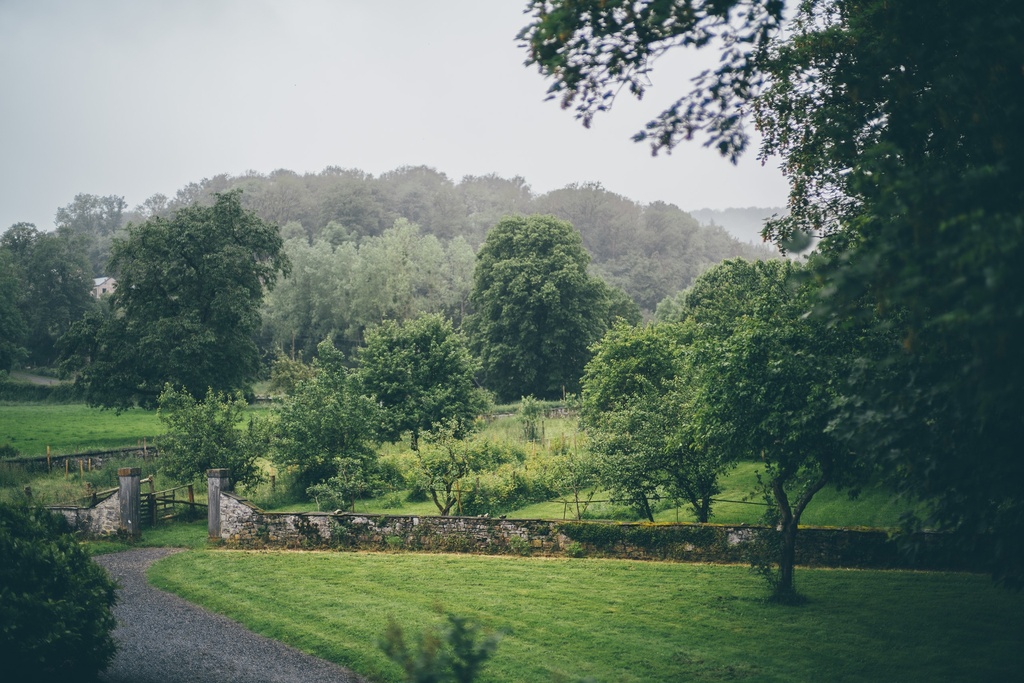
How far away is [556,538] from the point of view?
19.5m

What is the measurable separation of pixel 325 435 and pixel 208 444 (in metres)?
4.40

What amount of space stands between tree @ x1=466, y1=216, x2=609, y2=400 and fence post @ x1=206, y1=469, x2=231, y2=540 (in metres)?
34.0

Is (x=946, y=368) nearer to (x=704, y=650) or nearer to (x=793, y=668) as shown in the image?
(x=793, y=668)

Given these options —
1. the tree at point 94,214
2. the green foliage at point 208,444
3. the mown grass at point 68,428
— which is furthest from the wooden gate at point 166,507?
the tree at point 94,214

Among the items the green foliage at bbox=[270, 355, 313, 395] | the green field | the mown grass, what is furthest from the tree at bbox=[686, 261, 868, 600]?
the green foliage at bbox=[270, 355, 313, 395]

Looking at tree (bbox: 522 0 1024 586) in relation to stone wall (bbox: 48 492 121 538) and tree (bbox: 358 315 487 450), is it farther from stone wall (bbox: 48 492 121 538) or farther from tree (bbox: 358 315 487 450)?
tree (bbox: 358 315 487 450)

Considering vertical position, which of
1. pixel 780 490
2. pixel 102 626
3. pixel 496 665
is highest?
pixel 780 490

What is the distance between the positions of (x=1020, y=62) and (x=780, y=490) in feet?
32.3

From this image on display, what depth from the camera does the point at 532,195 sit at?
14688 centimetres

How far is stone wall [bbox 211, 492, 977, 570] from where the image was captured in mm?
16859

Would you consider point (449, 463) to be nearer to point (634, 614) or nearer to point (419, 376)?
point (634, 614)

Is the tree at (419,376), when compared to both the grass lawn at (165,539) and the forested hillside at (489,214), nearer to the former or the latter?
the grass lawn at (165,539)

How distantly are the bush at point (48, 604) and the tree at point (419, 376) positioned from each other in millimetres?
20947

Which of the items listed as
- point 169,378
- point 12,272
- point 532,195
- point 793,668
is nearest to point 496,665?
point 793,668
